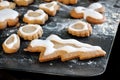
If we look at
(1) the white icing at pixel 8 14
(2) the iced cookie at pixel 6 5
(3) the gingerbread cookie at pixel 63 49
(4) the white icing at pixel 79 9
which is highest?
(4) the white icing at pixel 79 9

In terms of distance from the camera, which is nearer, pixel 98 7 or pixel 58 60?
pixel 58 60

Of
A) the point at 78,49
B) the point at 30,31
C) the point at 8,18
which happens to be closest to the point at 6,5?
the point at 8,18

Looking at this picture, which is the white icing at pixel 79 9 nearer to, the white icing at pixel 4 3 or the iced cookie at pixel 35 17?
the iced cookie at pixel 35 17

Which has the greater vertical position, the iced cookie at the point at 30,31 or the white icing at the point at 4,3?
the white icing at the point at 4,3

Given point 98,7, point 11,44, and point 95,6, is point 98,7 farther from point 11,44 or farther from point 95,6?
point 11,44

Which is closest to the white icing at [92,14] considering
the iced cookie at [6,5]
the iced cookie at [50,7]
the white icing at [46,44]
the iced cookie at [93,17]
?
the iced cookie at [93,17]

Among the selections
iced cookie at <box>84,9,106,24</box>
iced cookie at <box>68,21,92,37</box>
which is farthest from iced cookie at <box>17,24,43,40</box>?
iced cookie at <box>84,9,106,24</box>

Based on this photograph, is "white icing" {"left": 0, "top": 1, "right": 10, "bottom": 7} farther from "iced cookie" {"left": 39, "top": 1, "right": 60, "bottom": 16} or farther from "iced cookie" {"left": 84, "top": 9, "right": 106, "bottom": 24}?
"iced cookie" {"left": 84, "top": 9, "right": 106, "bottom": 24}

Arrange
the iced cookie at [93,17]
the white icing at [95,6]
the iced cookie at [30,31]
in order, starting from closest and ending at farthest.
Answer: the iced cookie at [30,31], the iced cookie at [93,17], the white icing at [95,6]
